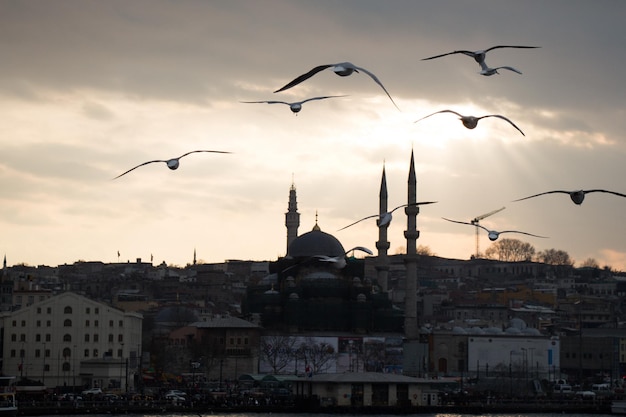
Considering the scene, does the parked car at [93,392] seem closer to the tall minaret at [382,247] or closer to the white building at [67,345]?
the white building at [67,345]

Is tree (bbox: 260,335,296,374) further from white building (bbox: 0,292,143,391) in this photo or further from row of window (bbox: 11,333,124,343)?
row of window (bbox: 11,333,124,343)

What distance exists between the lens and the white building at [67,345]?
75.2m

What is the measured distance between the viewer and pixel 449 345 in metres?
90.5

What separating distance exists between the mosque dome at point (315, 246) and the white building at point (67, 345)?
1983 centimetres

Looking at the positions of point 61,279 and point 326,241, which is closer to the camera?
point 326,241

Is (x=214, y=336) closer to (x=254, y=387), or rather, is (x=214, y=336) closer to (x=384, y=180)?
(x=254, y=387)

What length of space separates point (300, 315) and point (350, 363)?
5.39 m

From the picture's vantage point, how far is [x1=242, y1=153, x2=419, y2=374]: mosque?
88500 millimetres

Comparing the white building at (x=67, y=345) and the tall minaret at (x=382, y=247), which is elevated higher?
the tall minaret at (x=382, y=247)

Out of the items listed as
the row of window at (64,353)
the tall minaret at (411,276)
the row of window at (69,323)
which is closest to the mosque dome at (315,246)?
the tall minaret at (411,276)

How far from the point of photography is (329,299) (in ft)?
294

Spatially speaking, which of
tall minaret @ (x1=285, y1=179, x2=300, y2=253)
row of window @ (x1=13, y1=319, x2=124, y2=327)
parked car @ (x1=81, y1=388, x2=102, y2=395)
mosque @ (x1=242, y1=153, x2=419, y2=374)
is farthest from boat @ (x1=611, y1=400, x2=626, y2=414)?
tall minaret @ (x1=285, y1=179, x2=300, y2=253)

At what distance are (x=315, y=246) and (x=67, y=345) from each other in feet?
76.3

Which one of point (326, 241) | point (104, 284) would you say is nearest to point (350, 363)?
point (326, 241)
